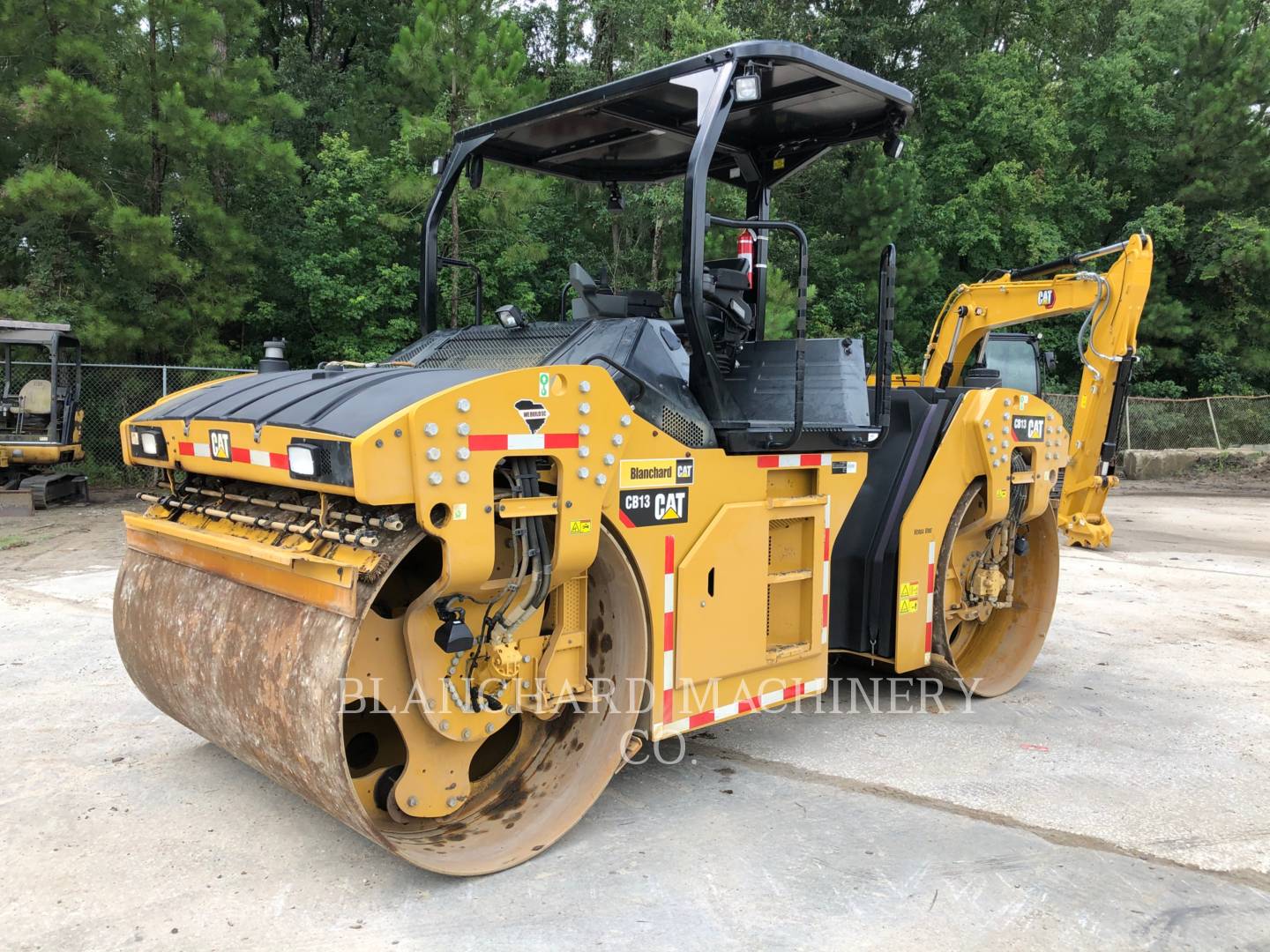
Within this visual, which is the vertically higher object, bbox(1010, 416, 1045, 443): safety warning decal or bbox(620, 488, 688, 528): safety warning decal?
bbox(1010, 416, 1045, 443): safety warning decal

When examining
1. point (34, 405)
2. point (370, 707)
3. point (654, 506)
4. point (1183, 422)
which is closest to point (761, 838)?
point (654, 506)

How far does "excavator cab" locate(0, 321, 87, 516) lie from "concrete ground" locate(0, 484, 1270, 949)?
7494 millimetres

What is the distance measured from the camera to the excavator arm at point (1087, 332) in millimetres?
9672

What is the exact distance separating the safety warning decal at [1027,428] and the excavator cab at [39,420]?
37.4ft

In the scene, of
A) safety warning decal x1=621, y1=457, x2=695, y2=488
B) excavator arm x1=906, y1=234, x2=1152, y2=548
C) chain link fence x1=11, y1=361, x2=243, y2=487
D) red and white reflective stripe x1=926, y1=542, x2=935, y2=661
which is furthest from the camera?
chain link fence x1=11, y1=361, x2=243, y2=487

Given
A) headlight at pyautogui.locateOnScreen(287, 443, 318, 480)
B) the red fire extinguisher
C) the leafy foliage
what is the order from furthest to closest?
the leafy foliage → the red fire extinguisher → headlight at pyautogui.locateOnScreen(287, 443, 318, 480)

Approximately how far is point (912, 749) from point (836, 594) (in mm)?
788

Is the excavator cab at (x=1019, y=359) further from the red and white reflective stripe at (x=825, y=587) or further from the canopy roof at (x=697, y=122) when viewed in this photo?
the red and white reflective stripe at (x=825, y=587)

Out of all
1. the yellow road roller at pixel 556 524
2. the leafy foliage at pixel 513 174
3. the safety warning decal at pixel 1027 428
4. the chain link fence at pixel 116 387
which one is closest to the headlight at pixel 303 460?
the yellow road roller at pixel 556 524

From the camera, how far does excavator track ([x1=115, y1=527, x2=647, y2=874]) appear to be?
2.85 m

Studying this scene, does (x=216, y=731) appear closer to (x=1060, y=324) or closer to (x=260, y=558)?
(x=260, y=558)

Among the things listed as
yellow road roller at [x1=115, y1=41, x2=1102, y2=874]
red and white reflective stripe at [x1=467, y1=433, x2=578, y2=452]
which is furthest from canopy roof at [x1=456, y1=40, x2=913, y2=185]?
red and white reflective stripe at [x1=467, y1=433, x2=578, y2=452]

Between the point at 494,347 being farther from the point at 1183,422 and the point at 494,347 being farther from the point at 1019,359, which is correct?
the point at 1183,422

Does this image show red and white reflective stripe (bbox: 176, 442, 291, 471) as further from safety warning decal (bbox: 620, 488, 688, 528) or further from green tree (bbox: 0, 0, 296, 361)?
green tree (bbox: 0, 0, 296, 361)
